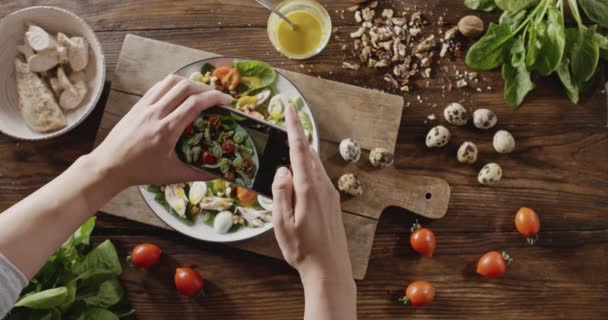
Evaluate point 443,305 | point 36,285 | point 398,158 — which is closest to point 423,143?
point 398,158

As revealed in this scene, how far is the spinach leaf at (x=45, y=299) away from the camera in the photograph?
145cm

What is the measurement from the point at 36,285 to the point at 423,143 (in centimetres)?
125

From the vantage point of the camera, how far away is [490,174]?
1770mm

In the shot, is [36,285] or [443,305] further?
[443,305]

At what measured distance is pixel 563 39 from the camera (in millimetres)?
1718

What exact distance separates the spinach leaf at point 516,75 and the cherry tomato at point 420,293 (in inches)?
25.7

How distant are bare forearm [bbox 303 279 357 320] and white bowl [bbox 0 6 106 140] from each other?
3.07 ft

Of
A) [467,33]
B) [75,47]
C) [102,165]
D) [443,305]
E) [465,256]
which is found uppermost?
[467,33]

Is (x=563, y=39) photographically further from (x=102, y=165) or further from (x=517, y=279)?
(x=102, y=165)

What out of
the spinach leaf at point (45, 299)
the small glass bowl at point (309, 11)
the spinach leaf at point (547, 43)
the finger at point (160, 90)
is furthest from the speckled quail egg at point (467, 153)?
the spinach leaf at point (45, 299)

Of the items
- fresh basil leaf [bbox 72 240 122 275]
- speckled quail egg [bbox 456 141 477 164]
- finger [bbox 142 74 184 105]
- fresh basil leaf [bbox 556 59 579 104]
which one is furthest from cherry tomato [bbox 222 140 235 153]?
fresh basil leaf [bbox 556 59 579 104]

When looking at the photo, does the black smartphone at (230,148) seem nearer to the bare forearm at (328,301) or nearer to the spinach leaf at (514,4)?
the bare forearm at (328,301)

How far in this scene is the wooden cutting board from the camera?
1.75 m

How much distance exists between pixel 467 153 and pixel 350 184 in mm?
393
